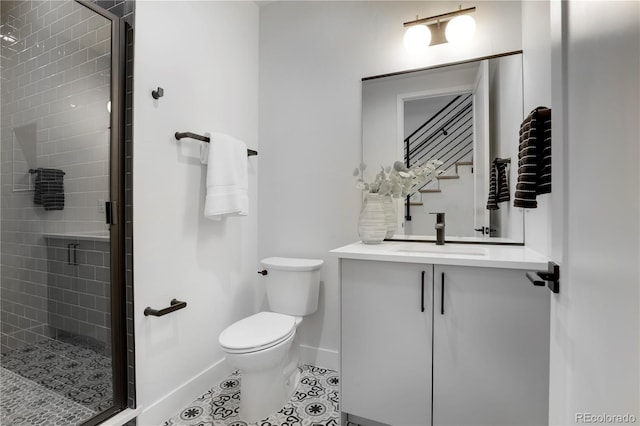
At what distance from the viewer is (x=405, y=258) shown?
58.1 inches

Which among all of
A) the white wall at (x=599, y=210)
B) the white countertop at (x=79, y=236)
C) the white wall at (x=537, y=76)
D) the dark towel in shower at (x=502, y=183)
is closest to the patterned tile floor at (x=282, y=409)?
the white countertop at (x=79, y=236)

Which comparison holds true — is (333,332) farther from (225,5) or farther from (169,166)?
(225,5)

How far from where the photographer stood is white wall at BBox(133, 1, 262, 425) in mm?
1596

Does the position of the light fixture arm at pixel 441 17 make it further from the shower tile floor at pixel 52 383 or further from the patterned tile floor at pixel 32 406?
the patterned tile floor at pixel 32 406

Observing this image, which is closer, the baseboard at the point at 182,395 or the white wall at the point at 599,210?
the white wall at the point at 599,210

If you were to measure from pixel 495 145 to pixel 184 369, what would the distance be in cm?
225

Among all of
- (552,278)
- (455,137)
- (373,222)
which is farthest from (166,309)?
(455,137)

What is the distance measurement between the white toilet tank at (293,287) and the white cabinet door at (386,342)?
0.51 metres

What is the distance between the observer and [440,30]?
6.42 feet

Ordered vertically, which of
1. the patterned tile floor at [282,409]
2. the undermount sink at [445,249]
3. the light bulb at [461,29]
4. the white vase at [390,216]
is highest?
the light bulb at [461,29]

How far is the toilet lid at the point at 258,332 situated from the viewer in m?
1.57

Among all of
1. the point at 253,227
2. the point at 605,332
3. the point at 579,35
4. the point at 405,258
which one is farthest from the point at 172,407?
the point at 579,35

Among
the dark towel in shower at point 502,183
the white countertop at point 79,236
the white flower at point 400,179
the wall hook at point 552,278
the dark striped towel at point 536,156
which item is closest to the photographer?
the wall hook at point 552,278

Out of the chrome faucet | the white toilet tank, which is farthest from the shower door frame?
the chrome faucet
